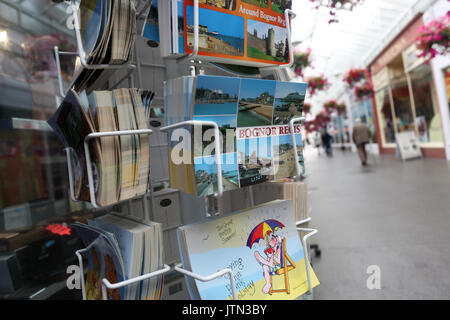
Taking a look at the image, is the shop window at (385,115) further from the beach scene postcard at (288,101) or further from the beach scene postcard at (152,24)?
the beach scene postcard at (152,24)

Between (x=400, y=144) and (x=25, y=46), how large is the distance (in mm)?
8672

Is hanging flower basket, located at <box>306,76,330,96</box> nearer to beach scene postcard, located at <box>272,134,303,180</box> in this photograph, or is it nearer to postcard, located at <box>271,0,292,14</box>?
postcard, located at <box>271,0,292,14</box>

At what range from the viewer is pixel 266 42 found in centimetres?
82

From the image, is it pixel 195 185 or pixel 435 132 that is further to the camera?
pixel 435 132

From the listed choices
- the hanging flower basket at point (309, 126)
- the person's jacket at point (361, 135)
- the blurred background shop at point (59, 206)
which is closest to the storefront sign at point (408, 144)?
the person's jacket at point (361, 135)

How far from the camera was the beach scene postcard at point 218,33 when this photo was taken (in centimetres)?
69

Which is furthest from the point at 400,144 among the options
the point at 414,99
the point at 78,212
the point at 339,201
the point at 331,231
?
the point at 78,212

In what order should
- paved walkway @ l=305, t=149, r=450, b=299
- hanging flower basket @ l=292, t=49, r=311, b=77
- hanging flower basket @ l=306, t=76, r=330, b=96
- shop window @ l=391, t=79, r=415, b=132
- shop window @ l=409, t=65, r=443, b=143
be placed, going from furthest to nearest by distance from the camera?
shop window @ l=391, t=79, r=415, b=132
shop window @ l=409, t=65, r=443, b=143
hanging flower basket @ l=306, t=76, r=330, b=96
hanging flower basket @ l=292, t=49, r=311, b=77
paved walkway @ l=305, t=149, r=450, b=299

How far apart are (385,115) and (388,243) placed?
10382mm

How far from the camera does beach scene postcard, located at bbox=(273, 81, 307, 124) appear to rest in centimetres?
76

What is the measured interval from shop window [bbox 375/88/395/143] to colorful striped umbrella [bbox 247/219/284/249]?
446 inches

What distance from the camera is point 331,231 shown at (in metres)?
2.85

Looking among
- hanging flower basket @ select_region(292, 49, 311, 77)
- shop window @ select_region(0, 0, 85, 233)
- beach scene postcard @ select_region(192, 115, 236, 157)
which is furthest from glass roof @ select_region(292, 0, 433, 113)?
shop window @ select_region(0, 0, 85, 233)
